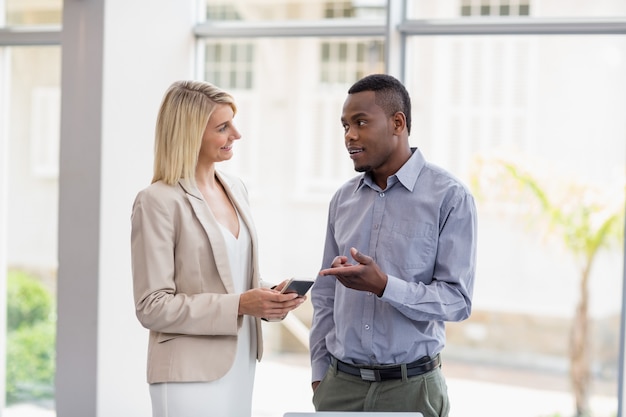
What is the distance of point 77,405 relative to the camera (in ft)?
12.6

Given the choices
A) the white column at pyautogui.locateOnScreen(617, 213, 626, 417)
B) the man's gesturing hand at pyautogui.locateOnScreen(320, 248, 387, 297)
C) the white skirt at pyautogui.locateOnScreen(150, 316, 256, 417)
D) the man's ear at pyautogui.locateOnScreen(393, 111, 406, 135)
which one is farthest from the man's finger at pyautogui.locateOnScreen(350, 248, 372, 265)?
the white column at pyautogui.locateOnScreen(617, 213, 626, 417)

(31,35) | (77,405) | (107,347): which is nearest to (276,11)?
(31,35)

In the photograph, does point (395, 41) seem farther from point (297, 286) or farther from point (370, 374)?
point (370, 374)

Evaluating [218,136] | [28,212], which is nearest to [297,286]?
[218,136]

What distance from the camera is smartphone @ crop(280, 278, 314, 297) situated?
7.89ft

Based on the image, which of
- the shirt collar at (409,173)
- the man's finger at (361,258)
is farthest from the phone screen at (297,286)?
the shirt collar at (409,173)

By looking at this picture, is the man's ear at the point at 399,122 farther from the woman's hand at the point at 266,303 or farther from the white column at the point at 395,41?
the white column at the point at 395,41

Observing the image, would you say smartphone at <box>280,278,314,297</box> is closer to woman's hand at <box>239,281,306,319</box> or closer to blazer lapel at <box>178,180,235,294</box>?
woman's hand at <box>239,281,306,319</box>

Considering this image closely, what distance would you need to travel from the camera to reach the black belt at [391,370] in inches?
93.7

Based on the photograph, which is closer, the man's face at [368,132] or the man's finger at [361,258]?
the man's finger at [361,258]

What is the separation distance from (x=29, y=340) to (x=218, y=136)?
114 inches

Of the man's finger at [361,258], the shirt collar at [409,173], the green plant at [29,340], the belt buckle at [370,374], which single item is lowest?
the green plant at [29,340]

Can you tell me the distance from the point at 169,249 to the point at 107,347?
1575 mm

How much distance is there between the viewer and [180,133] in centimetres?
256
